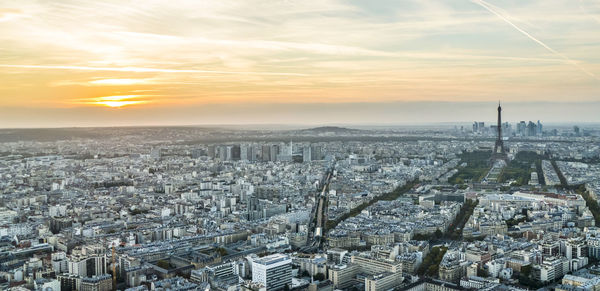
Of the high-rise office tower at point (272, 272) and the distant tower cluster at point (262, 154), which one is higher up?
the distant tower cluster at point (262, 154)

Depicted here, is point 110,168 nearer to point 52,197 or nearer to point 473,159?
point 52,197

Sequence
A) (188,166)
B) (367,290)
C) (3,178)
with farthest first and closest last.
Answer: (188,166)
(3,178)
(367,290)

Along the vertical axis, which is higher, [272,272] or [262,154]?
[262,154]

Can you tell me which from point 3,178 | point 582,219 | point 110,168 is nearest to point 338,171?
point 110,168

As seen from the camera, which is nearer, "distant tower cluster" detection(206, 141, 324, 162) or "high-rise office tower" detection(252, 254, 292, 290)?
"high-rise office tower" detection(252, 254, 292, 290)

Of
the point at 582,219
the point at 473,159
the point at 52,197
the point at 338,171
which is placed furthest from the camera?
the point at 473,159

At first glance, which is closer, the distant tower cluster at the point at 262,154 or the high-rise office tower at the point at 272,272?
the high-rise office tower at the point at 272,272

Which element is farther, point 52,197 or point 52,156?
point 52,156

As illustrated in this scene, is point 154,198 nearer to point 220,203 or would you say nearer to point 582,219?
point 220,203

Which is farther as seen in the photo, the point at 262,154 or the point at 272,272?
the point at 262,154

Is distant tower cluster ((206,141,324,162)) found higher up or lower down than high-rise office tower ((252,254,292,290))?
higher up
